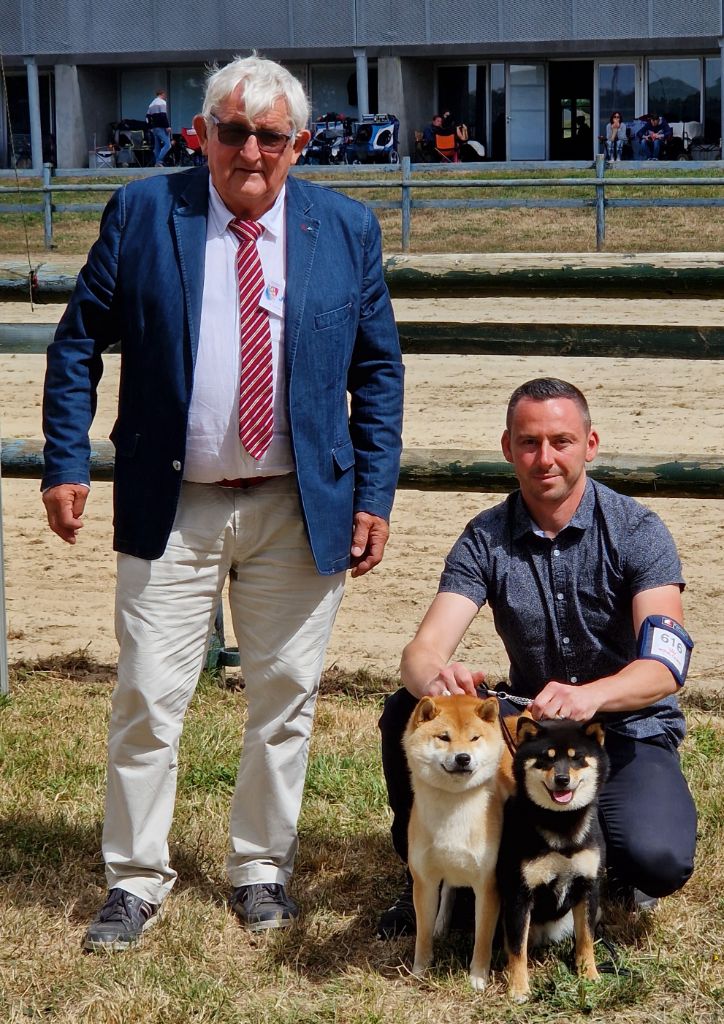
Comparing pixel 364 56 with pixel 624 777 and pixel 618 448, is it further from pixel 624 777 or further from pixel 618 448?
pixel 624 777

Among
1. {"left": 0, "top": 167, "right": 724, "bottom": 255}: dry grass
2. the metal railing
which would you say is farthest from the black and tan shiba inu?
{"left": 0, "top": 167, "right": 724, "bottom": 255}: dry grass

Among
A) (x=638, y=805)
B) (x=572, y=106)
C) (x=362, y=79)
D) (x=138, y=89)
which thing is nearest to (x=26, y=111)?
(x=138, y=89)

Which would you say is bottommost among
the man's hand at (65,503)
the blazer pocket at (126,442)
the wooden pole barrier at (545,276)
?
the man's hand at (65,503)

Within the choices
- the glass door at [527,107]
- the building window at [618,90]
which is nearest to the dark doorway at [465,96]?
the glass door at [527,107]

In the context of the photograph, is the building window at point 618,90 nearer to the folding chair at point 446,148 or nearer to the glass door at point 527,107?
the glass door at point 527,107

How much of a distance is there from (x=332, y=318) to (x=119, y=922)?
1.44 m

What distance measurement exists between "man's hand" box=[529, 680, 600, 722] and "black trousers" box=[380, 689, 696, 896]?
404 mm

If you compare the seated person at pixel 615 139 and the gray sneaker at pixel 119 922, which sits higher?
the seated person at pixel 615 139

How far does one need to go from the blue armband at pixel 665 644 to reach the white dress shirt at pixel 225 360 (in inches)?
34.6

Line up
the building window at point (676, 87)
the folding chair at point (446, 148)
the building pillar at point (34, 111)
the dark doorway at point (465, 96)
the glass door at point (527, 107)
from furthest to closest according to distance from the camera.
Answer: the dark doorway at point (465, 96)
the glass door at point (527, 107)
the building window at point (676, 87)
the building pillar at point (34, 111)
the folding chair at point (446, 148)

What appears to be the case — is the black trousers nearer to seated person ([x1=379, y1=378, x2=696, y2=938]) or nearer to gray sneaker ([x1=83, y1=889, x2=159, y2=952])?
seated person ([x1=379, y1=378, x2=696, y2=938])

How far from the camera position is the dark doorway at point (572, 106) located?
3022 centimetres

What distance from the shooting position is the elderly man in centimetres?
294

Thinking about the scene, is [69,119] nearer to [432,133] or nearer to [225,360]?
[432,133]
